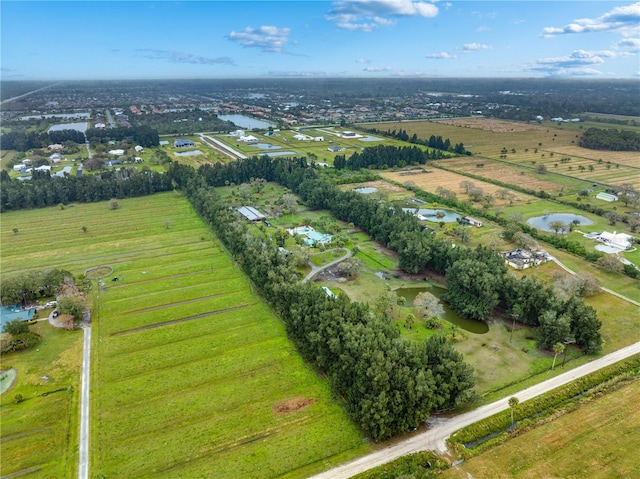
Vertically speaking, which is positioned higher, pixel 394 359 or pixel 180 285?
pixel 394 359

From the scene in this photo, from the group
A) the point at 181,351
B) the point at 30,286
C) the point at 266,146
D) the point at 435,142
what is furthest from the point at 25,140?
the point at 435,142

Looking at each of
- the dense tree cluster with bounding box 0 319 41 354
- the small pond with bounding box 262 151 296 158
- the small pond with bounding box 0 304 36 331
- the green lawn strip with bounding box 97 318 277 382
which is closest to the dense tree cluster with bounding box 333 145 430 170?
the small pond with bounding box 262 151 296 158

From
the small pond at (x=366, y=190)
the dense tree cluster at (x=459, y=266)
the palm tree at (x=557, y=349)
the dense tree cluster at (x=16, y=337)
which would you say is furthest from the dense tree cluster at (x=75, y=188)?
the palm tree at (x=557, y=349)

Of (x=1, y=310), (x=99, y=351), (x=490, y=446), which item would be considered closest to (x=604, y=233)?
(x=490, y=446)

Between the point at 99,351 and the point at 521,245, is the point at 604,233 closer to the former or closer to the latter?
the point at 521,245

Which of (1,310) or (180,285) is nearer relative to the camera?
(1,310)

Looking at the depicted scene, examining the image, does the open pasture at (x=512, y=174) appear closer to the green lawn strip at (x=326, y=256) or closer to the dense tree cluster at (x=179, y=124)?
the green lawn strip at (x=326, y=256)

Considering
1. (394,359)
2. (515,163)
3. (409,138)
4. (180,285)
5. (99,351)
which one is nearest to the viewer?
(394,359)
